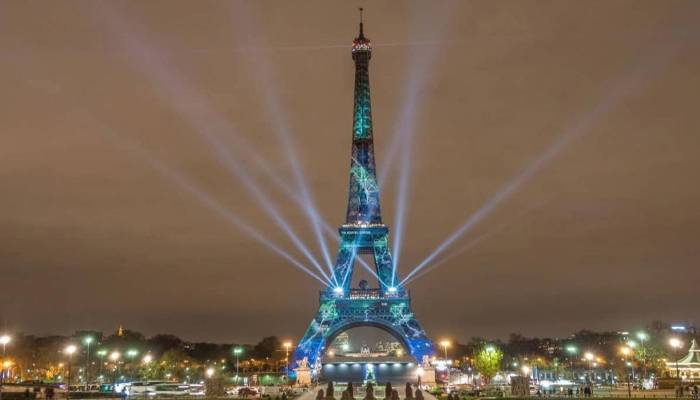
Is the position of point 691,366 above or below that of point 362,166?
below

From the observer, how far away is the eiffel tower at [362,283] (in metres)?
99.6

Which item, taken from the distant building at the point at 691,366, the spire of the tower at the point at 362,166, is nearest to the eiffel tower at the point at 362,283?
the spire of the tower at the point at 362,166

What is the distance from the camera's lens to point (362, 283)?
11312 centimetres

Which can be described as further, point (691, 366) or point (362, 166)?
point (362, 166)

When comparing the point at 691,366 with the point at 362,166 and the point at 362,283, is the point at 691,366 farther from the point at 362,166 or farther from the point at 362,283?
the point at 362,166

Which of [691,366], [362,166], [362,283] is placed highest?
[362,166]

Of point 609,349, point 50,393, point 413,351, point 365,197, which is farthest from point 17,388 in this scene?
point 609,349

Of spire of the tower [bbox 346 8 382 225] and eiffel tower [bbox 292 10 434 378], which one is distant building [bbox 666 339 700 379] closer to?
eiffel tower [bbox 292 10 434 378]

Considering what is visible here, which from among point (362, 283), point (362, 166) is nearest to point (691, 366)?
point (362, 283)

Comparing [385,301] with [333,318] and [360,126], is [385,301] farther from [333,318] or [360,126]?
[360,126]

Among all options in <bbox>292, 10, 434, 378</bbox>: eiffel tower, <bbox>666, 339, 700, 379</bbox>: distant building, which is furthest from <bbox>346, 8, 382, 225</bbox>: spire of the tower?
<bbox>666, 339, 700, 379</bbox>: distant building

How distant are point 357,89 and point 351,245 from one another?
29.4 metres

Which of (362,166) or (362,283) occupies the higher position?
(362,166)

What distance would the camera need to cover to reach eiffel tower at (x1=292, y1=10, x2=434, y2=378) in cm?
9956
